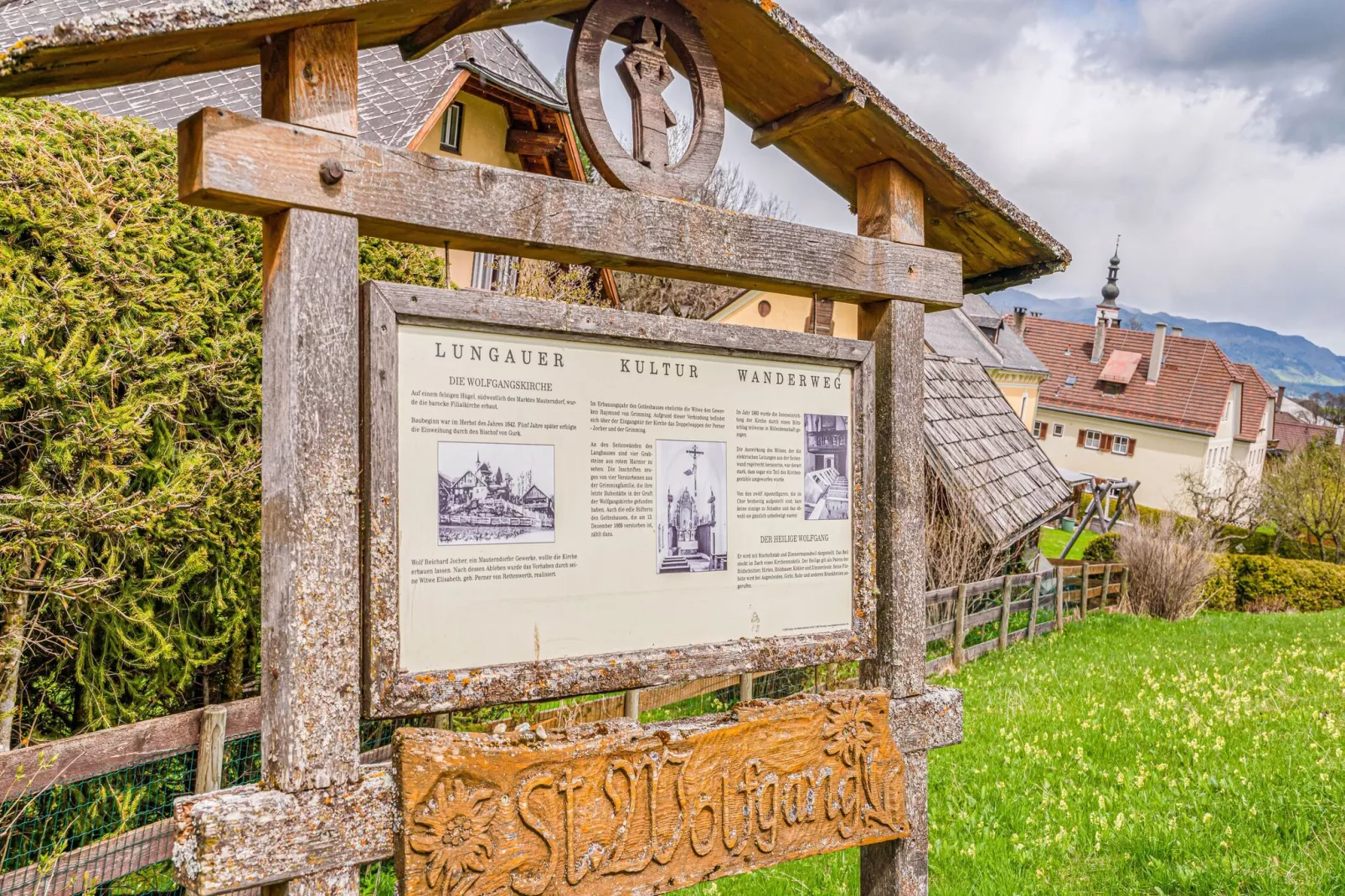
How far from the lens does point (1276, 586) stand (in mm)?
22172

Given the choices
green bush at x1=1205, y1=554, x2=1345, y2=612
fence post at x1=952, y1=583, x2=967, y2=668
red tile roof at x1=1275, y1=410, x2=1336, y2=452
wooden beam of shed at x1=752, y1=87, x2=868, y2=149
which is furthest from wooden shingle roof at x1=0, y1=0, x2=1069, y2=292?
red tile roof at x1=1275, y1=410, x2=1336, y2=452

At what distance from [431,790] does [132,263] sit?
12.0 ft

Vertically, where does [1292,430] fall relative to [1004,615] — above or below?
above

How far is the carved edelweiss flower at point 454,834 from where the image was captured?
2.29 metres

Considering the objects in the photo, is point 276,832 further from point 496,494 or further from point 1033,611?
point 1033,611

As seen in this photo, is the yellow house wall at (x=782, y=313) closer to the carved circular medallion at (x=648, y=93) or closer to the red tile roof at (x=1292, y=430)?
the carved circular medallion at (x=648, y=93)

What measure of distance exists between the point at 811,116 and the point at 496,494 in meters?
1.77

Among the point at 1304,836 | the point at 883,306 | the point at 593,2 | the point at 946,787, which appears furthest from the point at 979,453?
the point at 593,2

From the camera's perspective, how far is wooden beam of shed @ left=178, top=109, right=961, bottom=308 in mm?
2166

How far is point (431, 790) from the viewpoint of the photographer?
2307 millimetres

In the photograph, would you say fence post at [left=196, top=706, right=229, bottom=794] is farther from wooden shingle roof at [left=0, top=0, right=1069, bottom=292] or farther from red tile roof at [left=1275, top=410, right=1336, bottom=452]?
red tile roof at [left=1275, top=410, right=1336, bottom=452]

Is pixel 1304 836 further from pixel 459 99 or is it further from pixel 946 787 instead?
pixel 459 99

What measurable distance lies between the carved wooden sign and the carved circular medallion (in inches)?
64.7

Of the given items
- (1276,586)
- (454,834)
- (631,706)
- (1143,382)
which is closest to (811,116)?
(454,834)
